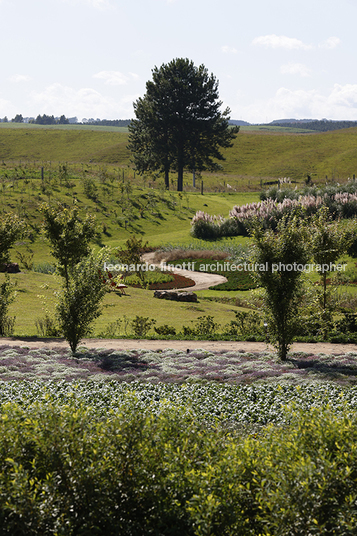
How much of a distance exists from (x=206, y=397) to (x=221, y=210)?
1814 inches

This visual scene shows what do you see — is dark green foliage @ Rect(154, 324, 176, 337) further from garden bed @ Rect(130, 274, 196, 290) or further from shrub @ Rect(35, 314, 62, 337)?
garden bed @ Rect(130, 274, 196, 290)

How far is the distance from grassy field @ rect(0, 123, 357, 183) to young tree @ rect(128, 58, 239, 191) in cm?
1265

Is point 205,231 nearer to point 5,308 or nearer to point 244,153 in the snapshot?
point 5,308

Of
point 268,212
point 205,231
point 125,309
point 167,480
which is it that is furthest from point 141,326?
point 205,231

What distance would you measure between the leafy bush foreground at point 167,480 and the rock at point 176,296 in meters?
20.1

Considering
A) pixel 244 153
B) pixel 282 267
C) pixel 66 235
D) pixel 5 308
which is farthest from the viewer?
pixel 244 153

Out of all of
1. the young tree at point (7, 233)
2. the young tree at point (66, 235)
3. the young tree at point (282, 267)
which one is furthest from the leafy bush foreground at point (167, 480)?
the young tree at point (7, 233)

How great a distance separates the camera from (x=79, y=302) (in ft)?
49.8

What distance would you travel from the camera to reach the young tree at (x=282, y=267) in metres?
13.7

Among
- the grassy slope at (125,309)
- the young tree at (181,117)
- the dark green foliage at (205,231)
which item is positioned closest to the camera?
the grassy slope at (125,309)

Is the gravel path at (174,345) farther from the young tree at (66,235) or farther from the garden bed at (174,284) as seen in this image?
the garden bed at (174,284)

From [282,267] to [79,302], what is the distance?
661 cm

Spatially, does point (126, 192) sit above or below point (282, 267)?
above

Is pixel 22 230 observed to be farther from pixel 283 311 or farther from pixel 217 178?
pixel 217 178
